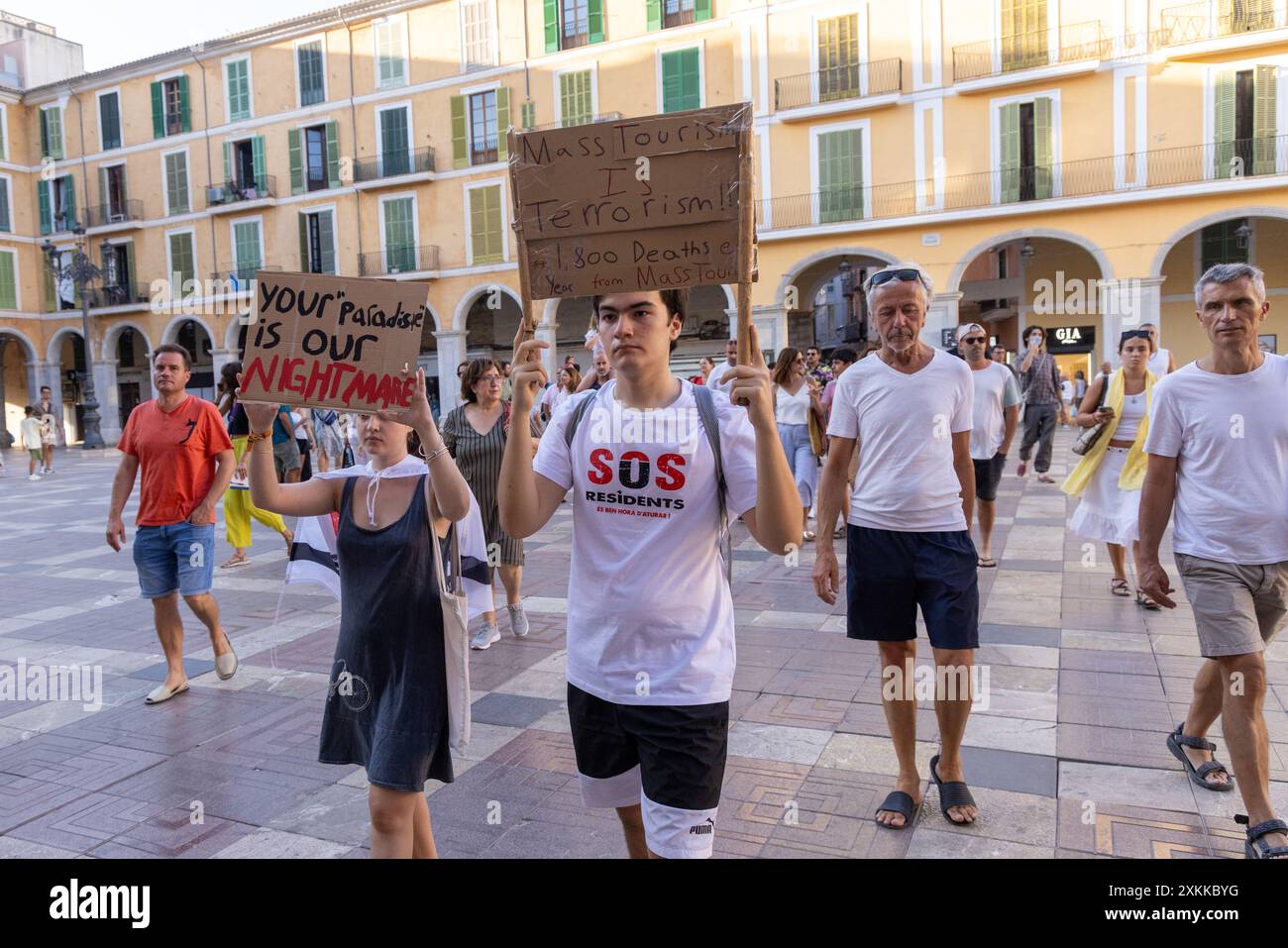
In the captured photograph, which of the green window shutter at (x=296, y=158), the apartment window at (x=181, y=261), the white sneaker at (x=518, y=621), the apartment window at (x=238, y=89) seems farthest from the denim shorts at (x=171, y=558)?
the apartment window at (x=181, y=261)

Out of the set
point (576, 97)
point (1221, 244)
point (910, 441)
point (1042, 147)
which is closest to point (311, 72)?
point (576, 97)

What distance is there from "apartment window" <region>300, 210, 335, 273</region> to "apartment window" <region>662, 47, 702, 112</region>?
1207cm

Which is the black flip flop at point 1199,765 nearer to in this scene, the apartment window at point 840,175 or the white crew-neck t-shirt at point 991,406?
the white crew-neck t-shirt at point 991,406

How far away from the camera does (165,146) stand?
33594 mm

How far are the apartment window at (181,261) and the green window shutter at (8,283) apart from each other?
7104 mm

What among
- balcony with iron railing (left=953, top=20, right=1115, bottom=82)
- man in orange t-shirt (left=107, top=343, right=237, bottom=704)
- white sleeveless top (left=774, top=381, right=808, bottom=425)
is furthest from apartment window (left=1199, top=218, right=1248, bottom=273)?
man in orange t-shirt (left=107, top=343, right=237, bottom=704)

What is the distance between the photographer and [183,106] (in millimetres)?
33188

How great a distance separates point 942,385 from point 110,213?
3898 cm

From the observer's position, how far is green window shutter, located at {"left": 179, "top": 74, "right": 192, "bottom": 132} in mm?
33062

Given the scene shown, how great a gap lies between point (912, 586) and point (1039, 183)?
22.1 metres

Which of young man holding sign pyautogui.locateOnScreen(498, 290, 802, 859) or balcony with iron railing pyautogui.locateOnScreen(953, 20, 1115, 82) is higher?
balcony with iron railing pyautogui.locateOnScreen(953, 20, 1115, 82)

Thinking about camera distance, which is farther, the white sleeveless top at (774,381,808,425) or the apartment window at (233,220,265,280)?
the apartment window at (233,220,265,280)

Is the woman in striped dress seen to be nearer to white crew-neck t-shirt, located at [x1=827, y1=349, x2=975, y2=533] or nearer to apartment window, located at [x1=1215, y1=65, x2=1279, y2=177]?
white crew-neck t-shirt, located at [x1=827, y1=349, x2=975, y2=533]
